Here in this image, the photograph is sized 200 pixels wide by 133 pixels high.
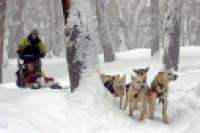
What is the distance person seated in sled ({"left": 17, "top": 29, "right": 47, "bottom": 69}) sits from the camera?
12.3m

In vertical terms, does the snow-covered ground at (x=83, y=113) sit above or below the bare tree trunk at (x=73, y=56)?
below

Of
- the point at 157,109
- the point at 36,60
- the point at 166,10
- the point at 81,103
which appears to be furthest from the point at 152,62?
the point at 81,103

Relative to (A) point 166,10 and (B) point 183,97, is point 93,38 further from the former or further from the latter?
(A) point 166,10

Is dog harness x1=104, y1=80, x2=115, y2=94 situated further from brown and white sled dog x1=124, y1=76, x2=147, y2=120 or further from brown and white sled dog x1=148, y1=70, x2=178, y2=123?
brown and white sled dog x1=148, y1=70, x2=178, y2=123

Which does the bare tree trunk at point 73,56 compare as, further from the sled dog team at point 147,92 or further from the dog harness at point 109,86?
the sled dog team at point 147,92

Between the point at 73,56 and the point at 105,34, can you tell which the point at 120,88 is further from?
the point at 105,34

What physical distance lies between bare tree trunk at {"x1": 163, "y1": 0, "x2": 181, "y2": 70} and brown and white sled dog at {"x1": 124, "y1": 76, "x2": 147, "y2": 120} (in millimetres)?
6324

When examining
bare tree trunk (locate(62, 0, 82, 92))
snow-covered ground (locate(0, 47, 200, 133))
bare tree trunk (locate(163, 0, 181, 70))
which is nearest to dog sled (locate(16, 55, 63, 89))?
snow-covered ground (locate(0, 47, 200, 133))

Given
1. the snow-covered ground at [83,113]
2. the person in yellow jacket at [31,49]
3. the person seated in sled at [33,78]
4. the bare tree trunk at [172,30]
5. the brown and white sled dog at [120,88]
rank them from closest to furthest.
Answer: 1. the snow-covered ground at [83,113]
2. the brown and white sled dog at [120,88]
3. the person seated in sled at [33,78]
4. the person in yellow jacket at [31,49]
5. the bare tree trunk at [172,30]

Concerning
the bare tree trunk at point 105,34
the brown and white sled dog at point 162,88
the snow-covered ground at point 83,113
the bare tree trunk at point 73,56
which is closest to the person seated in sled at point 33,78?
the snow-covered ground at point 83,113

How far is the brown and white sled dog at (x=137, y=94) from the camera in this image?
8516 millimetres

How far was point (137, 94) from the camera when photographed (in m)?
8.62

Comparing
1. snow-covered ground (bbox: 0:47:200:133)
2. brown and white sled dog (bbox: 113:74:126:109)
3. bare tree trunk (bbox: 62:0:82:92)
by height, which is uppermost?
bare tree trunk (bbox: 62:0:82:92)

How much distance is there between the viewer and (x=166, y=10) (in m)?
14.9
